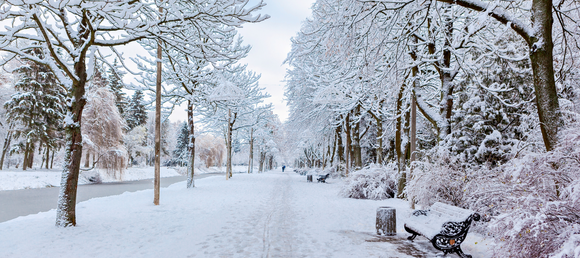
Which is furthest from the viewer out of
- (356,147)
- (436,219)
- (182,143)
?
(182,143)

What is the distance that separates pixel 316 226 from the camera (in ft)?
23.7

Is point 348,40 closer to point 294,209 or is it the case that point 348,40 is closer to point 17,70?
point 294,209

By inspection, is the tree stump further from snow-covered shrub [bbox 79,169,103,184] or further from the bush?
snow-covered shrub [bbox 79,169,103,184]

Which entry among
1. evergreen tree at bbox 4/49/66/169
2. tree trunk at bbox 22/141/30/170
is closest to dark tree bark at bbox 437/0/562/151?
evergreen tree at bbox 4/49/66/169

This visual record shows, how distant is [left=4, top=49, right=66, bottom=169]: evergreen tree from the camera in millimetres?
23094

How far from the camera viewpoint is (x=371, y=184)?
12.5 m

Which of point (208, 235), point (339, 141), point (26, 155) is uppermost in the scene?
point (339, 141)

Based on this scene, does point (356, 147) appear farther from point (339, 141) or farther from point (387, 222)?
point (387, 222)

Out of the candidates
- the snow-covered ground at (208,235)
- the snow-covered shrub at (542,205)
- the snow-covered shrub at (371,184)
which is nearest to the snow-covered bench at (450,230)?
the snow-covered ground at (208,235)

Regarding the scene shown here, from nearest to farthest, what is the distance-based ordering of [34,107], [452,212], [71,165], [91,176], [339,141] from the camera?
[452,212]
[71,165]
[91,176]
[34,107]
[339,141]

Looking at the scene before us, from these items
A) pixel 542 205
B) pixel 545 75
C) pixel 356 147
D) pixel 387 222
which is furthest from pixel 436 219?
pixel 356 147

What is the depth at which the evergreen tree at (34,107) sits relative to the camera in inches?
909

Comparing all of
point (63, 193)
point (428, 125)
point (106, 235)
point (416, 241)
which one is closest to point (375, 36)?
point (416, 241)

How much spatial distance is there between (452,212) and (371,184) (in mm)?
7196
